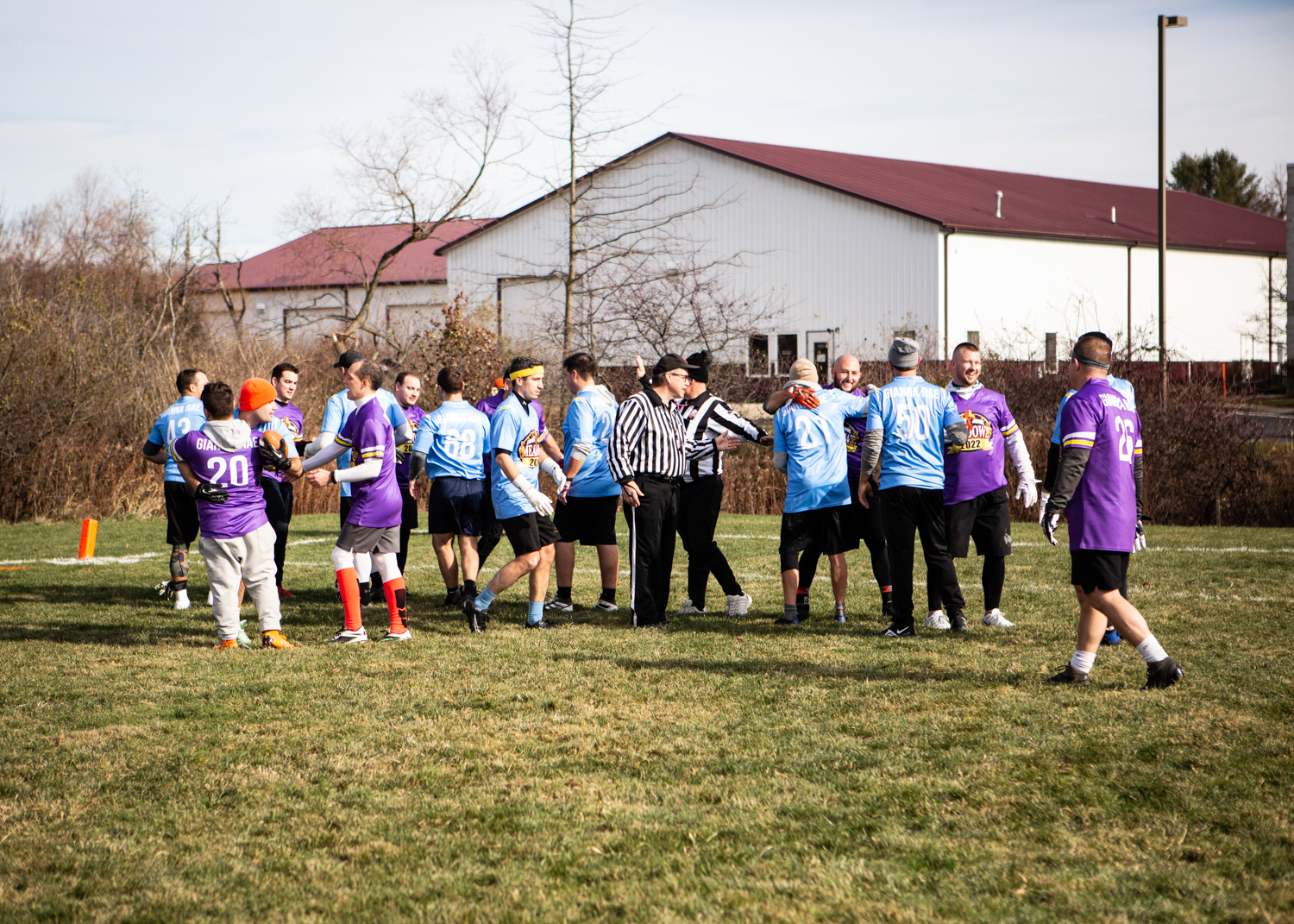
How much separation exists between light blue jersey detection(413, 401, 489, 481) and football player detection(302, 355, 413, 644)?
32.7 inches

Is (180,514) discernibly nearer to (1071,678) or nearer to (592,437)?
(592,437)

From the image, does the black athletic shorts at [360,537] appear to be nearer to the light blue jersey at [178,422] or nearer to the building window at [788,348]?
the light blue jersey at [178,422]

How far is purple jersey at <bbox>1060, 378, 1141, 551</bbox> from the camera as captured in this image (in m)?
5.88

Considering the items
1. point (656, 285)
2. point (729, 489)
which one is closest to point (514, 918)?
point (729, 489)

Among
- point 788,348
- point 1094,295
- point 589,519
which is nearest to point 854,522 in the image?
point 589,519

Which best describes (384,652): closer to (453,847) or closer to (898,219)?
(453,847)

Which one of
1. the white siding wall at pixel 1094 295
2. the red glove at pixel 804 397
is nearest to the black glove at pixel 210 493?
the red glove at pixel 804 397

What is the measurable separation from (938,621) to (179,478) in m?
6.34

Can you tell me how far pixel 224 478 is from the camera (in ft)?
24.4

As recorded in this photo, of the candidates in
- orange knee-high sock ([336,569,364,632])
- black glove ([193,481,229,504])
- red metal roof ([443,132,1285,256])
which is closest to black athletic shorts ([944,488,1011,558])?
orange knee-high sock ([336,569,364,632])

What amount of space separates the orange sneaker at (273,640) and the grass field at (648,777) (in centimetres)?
23

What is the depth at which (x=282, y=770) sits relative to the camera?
486 cm

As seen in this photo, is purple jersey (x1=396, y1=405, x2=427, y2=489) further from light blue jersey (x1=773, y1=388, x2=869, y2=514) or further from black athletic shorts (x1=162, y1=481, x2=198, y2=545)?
light blue jersey (x1=773, y1=388, x2=869, y2=514)

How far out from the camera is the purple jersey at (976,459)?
26.0ft
